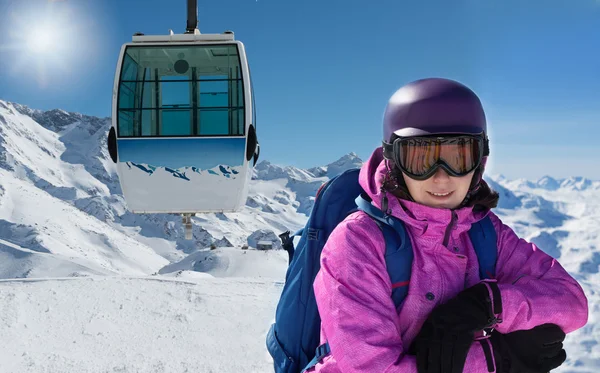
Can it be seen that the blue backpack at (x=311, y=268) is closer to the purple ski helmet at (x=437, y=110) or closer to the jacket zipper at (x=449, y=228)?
the jacket zipper at (x=449, y=228)

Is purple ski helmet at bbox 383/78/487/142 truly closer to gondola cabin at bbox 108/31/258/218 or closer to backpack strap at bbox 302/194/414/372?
backpack strap at bbox 302/194/414/372

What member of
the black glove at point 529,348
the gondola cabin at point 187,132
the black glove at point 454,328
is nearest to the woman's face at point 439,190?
the black glove at point 454,328

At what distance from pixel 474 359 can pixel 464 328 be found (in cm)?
12

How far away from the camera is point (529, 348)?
1677 mm

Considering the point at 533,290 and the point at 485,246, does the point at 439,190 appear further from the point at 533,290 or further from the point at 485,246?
the point at 533,290

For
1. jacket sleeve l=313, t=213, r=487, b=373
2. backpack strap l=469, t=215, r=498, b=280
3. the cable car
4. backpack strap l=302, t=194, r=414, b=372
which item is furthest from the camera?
the cable car

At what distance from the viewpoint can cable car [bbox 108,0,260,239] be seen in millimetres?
6395

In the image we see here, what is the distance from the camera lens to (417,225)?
65.4 inches

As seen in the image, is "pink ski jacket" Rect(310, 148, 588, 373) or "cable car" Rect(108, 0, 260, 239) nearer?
"pink ski jacket" Rect(310, 148, 588, 373)

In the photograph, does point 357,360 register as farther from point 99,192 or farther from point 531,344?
point 99,192

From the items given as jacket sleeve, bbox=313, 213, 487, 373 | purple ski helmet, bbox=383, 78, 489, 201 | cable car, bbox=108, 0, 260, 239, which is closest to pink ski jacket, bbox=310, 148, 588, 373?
jacket sleeve, bbox=313, 213, 487, 373

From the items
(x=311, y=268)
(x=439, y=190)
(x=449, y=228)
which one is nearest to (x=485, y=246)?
(x=449, y=228)

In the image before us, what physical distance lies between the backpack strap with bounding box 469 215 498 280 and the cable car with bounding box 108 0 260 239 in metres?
4.70

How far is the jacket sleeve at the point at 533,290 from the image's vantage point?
1.64 meters
